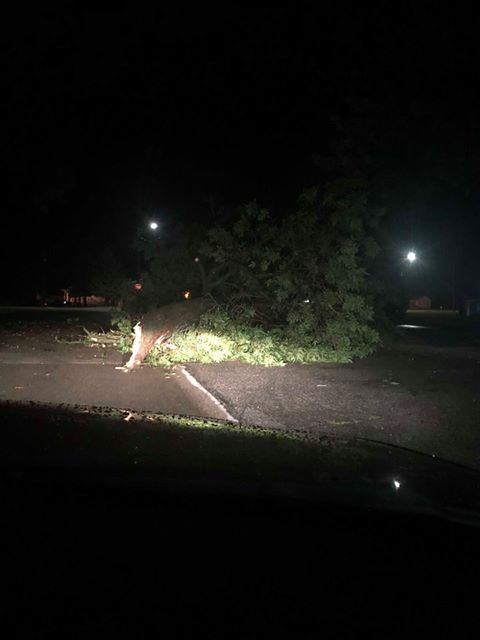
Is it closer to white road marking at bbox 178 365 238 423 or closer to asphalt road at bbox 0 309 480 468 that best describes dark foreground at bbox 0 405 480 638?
asphalt road at bbox 0 309 480 468

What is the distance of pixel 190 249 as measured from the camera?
20375 millimetres

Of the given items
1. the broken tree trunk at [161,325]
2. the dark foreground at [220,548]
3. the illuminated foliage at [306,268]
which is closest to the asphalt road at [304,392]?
the broken tree trunk at [161,325]

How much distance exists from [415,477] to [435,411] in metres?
7.29

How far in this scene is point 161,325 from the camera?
15898 mm

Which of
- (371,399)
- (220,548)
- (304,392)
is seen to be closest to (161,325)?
(304,392)

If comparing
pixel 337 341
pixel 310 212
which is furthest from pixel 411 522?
pixel 310 212

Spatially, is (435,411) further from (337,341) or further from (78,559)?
(78,559)

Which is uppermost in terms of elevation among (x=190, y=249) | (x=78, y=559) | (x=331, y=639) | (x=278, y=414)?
(x=190, y=249)

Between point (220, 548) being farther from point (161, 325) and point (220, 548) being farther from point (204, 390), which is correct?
point (161, 325)

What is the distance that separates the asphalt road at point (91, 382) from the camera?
402 inches

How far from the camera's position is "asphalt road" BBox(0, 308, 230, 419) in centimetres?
1020

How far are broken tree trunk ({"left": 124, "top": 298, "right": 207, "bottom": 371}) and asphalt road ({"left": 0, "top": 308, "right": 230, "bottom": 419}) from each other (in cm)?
60

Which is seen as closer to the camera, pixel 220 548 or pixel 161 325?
pixel 220 548

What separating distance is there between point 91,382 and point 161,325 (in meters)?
3.77
